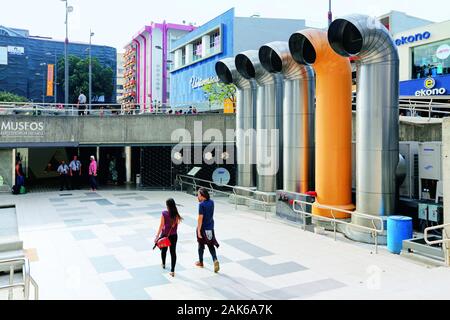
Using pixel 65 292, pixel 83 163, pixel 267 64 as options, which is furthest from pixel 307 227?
pixel 83 163

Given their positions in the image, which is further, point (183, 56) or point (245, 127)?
point (183, 56)

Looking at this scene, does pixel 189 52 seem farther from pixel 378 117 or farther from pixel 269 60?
pixel 378 117

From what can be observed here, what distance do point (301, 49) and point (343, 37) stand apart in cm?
201

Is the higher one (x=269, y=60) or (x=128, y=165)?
(x=269, y=60)

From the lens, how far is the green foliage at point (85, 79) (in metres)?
61.0

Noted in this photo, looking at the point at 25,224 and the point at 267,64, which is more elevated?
the point at 267,64

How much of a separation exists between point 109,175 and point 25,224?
14.1 meters

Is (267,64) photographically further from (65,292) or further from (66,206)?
(65,292)

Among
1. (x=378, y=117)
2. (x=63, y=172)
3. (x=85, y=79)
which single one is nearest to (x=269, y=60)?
(x=378, y=117)

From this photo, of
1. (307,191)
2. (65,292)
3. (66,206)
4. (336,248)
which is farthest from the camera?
(66,206)

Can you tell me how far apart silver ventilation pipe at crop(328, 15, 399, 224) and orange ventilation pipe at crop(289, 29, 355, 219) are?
3.65 feet

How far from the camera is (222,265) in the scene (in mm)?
8773

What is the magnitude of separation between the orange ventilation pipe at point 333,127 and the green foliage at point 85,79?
54.2 m

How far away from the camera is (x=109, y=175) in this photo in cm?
2712
